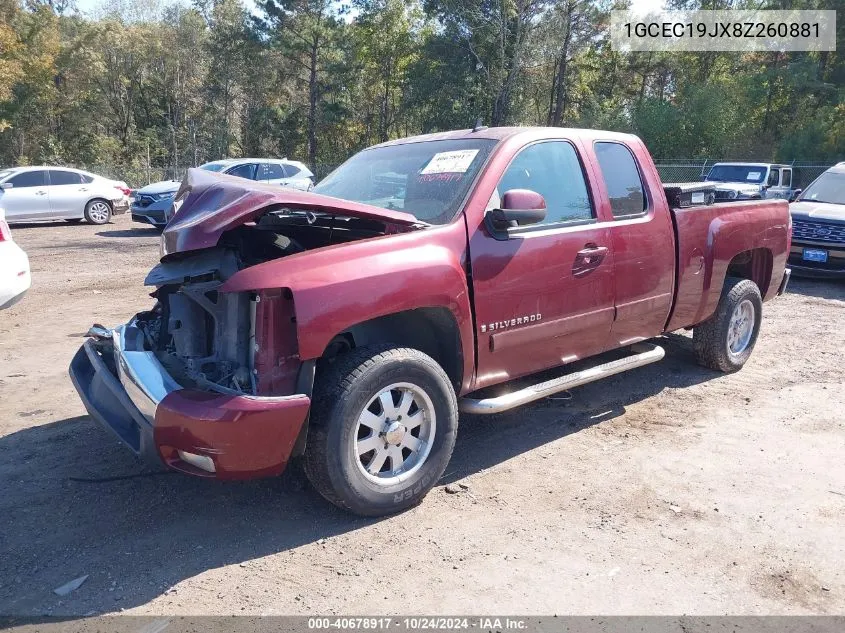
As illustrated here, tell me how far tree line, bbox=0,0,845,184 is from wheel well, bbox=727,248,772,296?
84.9 feet

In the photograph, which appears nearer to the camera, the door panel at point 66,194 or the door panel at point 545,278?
the door panel at point 545,278

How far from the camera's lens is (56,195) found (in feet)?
58.1

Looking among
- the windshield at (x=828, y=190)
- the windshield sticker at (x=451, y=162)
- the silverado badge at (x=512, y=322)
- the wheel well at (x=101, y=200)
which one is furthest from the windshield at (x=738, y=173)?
the silverado badge at (x=512, y=322)

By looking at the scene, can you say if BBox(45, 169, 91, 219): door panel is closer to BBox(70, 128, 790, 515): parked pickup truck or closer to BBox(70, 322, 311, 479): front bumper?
BBox(70, 128, 790, 515): parked pickup truck

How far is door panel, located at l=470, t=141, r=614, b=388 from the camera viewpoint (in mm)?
3910

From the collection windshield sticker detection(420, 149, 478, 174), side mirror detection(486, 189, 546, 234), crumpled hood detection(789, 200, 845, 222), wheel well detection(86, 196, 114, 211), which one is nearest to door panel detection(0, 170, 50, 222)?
wheel well detection(86, 196, 114, 211)

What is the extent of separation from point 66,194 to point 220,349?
16.8 m

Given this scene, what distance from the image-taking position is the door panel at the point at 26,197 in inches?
673

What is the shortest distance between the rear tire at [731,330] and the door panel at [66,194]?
16676 millimetres

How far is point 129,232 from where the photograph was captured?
1700cm

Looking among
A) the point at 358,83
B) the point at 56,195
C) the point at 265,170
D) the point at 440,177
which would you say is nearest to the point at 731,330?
the point at 440,177

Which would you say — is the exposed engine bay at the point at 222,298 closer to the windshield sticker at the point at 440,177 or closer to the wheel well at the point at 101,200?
the windshield sticker at the point at 440,177

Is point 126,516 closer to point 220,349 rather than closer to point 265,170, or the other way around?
point 220,349

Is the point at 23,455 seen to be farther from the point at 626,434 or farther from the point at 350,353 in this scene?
the point at 626,434
